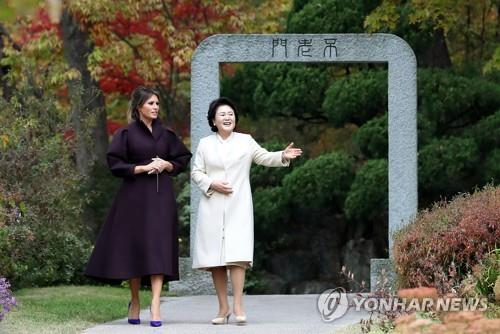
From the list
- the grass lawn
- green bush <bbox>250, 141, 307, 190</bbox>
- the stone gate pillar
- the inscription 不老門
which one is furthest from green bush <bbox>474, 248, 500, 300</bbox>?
green bush <bbox>250, 141, 307, 190</bbox>

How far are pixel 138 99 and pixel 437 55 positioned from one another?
826 cm

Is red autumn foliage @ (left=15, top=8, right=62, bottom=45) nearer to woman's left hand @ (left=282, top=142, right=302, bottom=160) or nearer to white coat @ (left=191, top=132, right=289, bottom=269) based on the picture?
white coat @ (left=191, top=132, right=289, bottom=269)

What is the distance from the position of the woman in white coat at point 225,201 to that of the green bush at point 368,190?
602 centimetres

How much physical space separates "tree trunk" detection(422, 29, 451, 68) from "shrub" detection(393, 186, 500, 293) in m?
8.06

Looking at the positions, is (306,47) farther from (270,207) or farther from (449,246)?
(449,246)

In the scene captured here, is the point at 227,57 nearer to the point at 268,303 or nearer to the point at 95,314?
the point at 268,303

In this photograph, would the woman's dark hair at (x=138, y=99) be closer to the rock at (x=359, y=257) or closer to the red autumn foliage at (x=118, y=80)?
the rock at (x=359, y=257)

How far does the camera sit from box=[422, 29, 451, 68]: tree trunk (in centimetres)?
1695

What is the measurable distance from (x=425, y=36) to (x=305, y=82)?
1.81 metres

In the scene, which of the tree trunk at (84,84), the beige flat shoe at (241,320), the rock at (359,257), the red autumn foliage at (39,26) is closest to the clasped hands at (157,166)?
the beige flat shoe at (241,320)

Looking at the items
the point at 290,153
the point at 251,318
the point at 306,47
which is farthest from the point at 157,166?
the point at 306,47

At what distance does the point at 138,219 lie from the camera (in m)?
9.62

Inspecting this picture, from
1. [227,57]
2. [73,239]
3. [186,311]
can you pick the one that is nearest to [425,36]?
[227,57]

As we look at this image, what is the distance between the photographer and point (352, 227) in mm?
17906
